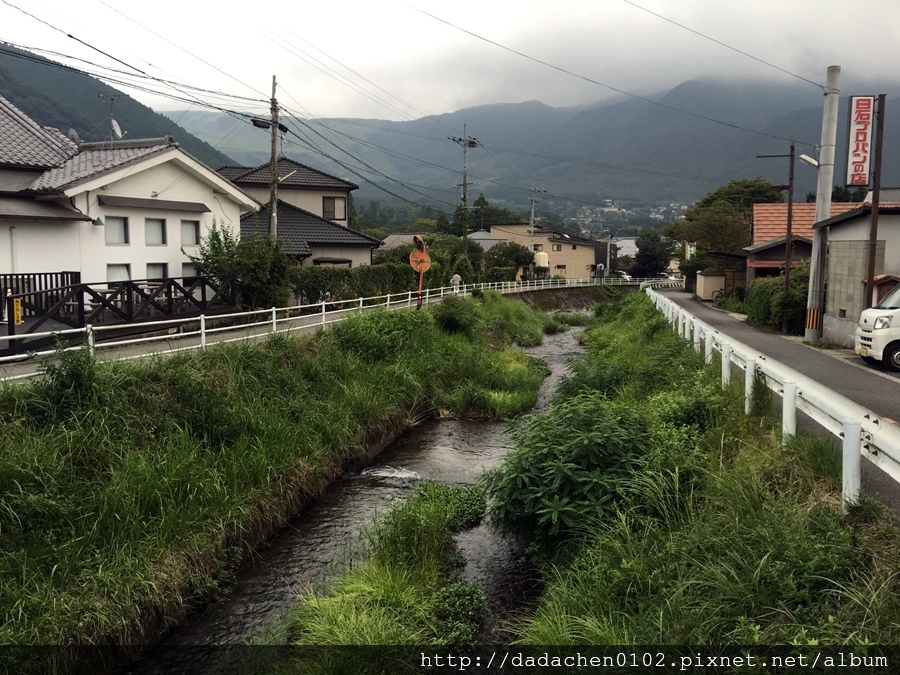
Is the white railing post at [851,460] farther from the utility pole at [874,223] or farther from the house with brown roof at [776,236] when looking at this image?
the house with brown roof at [776,236]

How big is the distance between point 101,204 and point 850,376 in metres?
18.9

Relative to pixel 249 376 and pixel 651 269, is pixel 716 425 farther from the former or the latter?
pixel 651 269

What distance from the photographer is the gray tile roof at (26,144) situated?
58.3ft

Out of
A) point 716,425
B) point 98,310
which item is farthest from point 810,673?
point 98,310

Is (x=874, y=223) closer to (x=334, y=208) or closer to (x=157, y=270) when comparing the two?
(x=157, y=270)

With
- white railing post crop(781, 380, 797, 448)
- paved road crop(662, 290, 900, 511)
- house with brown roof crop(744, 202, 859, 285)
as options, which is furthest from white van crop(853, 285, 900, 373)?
house with brown roof crop(744, 202, 859, 285)

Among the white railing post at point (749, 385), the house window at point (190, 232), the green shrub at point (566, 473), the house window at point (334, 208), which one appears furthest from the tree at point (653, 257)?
the green shrub at point (566, 473)

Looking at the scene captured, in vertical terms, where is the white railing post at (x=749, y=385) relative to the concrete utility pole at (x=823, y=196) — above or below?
below

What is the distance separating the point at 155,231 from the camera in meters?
20.2

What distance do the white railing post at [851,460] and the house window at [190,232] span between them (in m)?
20.6

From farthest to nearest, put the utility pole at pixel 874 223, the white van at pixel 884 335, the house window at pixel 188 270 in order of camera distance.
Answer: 1. the house window at pixel 188 270
2. the utility pole at pixel 874 223
3. the white van at pixel 884 335

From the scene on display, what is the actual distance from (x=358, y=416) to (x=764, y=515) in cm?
901

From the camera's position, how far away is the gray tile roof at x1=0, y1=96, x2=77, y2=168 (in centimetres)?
1778

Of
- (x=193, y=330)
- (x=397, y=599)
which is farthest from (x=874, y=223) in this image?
(x=193, y=330)
